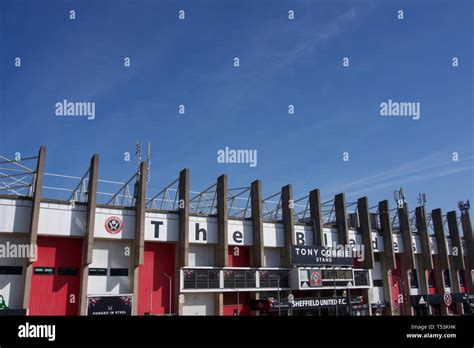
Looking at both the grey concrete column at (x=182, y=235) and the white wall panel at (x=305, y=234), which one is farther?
the white wall panel at (x=305, y=234)

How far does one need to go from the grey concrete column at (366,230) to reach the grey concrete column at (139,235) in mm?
35045

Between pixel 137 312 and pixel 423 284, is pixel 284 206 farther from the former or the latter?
pixel 423 284

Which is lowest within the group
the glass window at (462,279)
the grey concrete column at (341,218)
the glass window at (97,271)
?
the glass window at (462,279)

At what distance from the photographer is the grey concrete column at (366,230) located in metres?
61.8

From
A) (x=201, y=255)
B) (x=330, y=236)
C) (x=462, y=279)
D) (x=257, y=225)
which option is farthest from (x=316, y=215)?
(x=462, y=279)

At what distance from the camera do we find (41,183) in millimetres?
41500

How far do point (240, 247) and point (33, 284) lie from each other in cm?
2503

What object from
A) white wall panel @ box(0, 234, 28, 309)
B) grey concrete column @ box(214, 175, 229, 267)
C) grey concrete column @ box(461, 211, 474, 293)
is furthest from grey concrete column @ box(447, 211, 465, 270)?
white wall panel @ box(0, 234, 28, 309)

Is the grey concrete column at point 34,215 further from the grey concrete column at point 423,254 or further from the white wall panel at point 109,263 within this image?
the grey concrete column at point 423,254

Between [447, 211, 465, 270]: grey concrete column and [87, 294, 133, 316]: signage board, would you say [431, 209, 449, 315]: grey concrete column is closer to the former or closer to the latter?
[447, 211, 465, 270]: grey concrete column

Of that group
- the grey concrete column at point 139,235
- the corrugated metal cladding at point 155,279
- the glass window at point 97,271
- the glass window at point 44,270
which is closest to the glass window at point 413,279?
the corrugated metal cladding at point 155,279

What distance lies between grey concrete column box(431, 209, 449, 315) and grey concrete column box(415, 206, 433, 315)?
3.65m

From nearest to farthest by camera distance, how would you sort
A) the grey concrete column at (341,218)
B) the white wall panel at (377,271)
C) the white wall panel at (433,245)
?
the grey concrete column at (341,218)
the white wall panel at (377,271)
the white wall panel at (433,245)

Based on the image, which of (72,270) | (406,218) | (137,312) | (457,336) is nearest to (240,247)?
(137,312)
